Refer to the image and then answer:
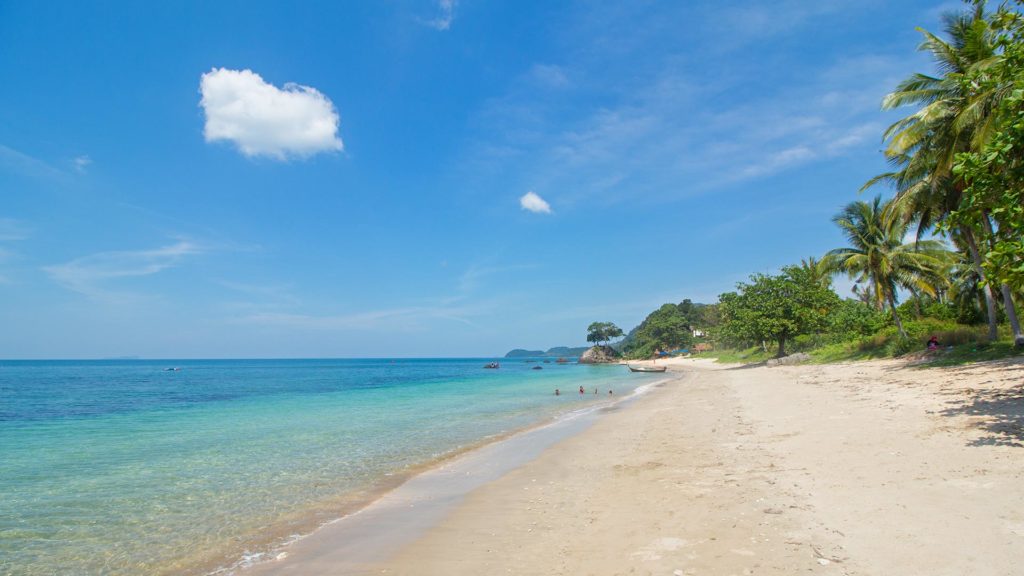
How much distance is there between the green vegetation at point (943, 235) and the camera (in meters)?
8.39

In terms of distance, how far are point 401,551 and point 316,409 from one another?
2265 centimetres

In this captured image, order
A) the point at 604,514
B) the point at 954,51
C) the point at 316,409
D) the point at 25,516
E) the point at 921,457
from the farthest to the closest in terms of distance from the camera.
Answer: the point at 316,409 → the point at 954,51 → the point at 25,516 → the point at 921,457 → the point at 604,514

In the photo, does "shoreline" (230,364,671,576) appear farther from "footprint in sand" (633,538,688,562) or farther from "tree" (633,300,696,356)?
"tree" (633,300,696,356)

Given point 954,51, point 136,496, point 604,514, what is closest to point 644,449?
point 604,514

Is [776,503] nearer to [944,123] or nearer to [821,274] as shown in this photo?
[944,123]

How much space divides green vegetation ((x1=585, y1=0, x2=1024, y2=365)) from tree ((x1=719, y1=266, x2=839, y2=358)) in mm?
91

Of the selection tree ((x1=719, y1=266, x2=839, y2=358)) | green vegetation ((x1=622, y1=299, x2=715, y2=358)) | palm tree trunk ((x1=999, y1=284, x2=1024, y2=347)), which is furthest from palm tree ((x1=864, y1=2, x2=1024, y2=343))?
green vegetation ((x1=622, y1=299, x2=715, y2=358))

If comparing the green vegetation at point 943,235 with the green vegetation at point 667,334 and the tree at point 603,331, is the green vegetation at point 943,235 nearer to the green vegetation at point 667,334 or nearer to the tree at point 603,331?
the green vegetation at point 667,334

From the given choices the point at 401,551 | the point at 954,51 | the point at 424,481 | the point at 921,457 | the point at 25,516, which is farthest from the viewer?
the point at 954,51

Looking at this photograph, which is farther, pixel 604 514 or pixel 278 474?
pixel 278 474

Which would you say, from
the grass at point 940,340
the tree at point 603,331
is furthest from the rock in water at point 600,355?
the grass at point 940,340

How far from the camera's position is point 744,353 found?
64.4 m

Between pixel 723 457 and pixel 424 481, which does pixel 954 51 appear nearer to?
pixel 723 457

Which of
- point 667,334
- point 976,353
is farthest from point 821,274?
point 667,334
